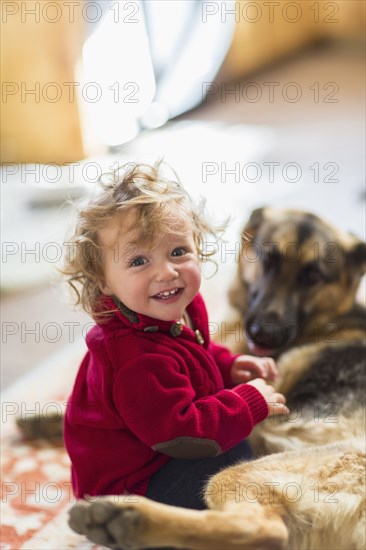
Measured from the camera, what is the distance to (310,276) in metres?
2.17

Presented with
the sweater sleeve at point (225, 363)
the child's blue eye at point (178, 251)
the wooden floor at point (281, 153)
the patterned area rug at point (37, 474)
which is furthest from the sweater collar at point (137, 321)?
the wooden floor at point (281, 153)

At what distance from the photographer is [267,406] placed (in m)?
1.71

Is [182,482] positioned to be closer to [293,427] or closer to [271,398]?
[271,398]

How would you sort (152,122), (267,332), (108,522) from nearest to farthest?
(108,522) < (267,332) < (152,122)

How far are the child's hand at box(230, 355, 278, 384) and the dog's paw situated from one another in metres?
0.57

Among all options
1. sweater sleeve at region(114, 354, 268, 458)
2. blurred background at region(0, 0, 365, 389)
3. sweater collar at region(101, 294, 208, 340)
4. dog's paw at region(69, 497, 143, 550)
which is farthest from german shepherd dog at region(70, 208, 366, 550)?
blurred background at region(0, 0, 365, 389)

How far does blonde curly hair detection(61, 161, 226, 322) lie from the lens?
5.31 ft

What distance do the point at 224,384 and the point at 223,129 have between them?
3.57 metres

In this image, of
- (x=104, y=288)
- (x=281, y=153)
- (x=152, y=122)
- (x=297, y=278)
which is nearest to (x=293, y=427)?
(x=297, y=278)

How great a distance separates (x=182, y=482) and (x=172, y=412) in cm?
20

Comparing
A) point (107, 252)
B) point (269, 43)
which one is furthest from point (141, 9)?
point (107, 252)

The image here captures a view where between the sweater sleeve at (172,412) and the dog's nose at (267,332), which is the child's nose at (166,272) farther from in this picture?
the dog's nose at (267,332)

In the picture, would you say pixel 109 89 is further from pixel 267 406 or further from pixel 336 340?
pixel 267 406

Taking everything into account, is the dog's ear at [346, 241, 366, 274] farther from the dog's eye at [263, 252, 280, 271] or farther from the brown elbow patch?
the brown elbow patch
